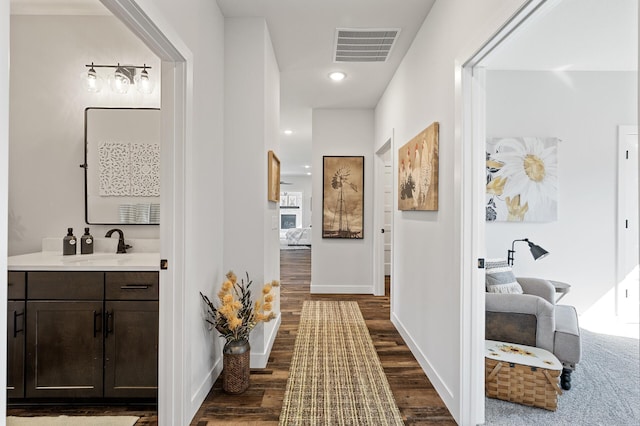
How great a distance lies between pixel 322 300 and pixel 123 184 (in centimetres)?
286

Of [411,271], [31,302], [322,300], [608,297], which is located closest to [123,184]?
[31,302]

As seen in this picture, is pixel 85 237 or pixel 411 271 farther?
pixel 411 271

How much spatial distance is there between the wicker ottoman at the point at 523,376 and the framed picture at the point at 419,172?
1012mm

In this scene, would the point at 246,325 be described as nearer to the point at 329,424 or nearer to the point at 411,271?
the point at 329,424

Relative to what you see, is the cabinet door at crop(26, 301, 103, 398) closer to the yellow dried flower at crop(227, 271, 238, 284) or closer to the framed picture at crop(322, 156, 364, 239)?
the yellow dried flower at crop(227, 271, 238, 284)

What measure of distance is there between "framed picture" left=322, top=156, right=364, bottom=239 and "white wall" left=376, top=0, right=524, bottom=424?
1.76 meters

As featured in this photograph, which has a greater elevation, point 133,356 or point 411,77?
point 411,77

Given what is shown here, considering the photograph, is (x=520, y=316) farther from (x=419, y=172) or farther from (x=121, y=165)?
(x=121, y=165)

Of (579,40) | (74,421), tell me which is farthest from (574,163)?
(74,421)

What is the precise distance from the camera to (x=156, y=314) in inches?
79.9

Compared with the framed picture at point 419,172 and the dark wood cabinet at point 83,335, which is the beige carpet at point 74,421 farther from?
the framed picture at point 419,172

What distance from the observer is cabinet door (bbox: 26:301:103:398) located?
77.8 inches

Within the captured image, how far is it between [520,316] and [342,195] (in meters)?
3.05

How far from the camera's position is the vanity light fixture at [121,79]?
8.34 ft
